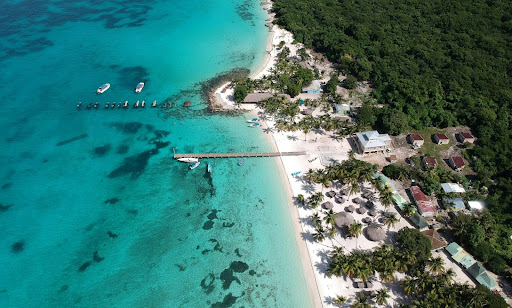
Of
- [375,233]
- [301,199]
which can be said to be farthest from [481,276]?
[301,199]

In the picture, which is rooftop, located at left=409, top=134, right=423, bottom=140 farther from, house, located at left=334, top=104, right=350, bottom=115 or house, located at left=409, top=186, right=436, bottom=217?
house, located at left=334, top=104, right=350, bottom=115

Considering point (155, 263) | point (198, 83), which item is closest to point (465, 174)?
point (155, 263)

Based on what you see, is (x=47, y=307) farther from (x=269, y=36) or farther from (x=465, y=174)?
(x=269, y=36)

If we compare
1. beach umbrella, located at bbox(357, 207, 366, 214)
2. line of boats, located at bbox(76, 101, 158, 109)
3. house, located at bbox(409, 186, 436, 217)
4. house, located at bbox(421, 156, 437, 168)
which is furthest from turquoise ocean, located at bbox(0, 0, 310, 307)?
house, located at bbox(421, 156, 437, 168)

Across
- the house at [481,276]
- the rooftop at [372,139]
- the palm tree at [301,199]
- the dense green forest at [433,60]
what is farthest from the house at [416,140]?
the palm tree at [301,199]

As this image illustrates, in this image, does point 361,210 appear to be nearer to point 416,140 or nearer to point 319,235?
point 319,235

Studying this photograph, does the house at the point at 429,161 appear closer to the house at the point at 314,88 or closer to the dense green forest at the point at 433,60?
the dense green forest at the point at 433,60
